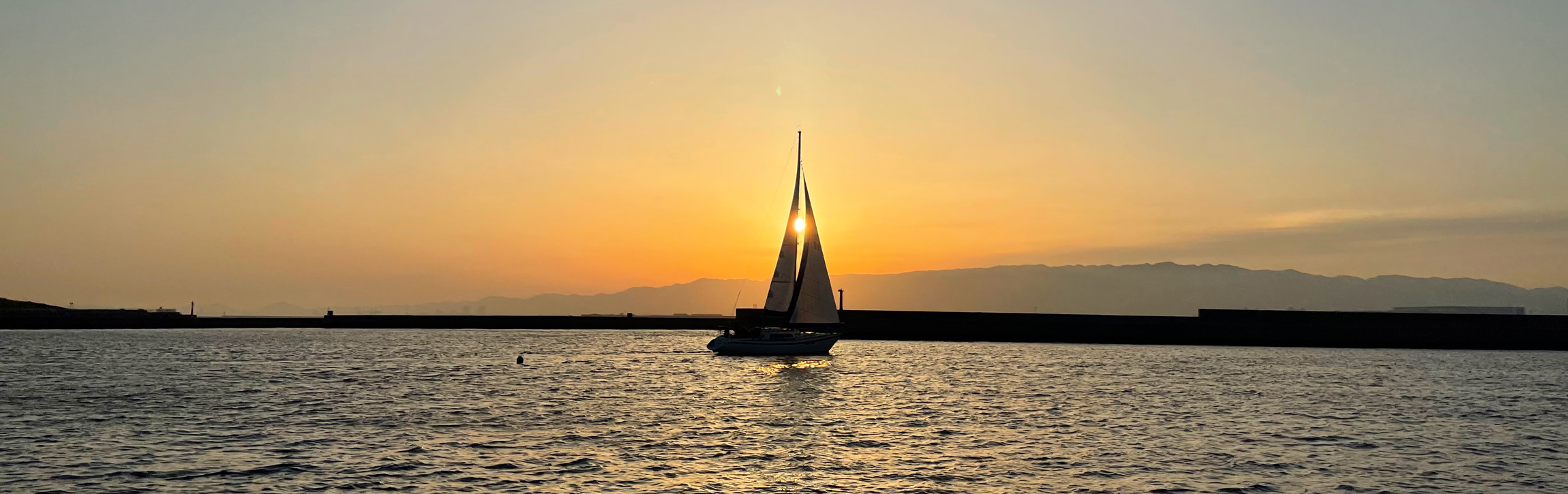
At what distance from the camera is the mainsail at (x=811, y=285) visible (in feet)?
239

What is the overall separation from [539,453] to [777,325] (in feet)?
154

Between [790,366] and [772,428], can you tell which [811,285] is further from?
[772,428]

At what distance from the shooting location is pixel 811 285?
73.4m

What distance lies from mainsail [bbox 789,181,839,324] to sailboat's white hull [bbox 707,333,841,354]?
193 cm

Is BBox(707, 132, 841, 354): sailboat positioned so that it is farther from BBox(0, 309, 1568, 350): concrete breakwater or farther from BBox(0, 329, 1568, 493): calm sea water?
BBox(0, 309, 1568, 350): concrete breakwater

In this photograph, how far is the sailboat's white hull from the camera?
74.4 meters

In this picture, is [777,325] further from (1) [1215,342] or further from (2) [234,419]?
(1) [1215,342]

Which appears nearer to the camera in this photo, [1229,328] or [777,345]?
[777,345]

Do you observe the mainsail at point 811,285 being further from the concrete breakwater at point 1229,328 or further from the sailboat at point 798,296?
the concrete breakwater at point 1229,328

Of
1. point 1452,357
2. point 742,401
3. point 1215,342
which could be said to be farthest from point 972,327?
point 742,401

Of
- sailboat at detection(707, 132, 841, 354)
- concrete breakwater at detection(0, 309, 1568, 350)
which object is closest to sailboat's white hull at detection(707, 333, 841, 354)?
sailboat at detection(707, 132, 841, 354)

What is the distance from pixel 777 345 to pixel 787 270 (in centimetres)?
505

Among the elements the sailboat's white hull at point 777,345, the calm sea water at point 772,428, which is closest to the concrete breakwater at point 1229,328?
the sailboat's white hull at point 777,345

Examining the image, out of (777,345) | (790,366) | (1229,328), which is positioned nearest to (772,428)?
(790,366)
